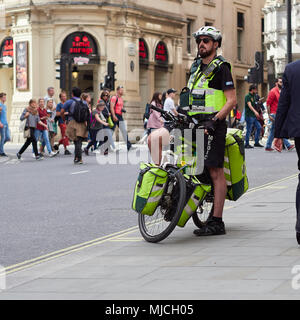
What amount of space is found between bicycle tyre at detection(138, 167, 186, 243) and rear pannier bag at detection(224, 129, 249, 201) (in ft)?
2.10

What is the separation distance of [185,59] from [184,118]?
3956 centimetres

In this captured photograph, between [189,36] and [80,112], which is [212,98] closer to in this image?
[80,112]

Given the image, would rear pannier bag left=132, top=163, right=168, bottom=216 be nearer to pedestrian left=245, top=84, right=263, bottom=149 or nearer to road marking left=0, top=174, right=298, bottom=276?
road marking left=0, top=174, right=298, bottom=276

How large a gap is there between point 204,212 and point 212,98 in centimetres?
114

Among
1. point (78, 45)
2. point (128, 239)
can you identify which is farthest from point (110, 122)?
point (128, 239)

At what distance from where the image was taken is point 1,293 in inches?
235

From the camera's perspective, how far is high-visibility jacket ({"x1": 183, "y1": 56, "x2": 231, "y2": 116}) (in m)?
8.45

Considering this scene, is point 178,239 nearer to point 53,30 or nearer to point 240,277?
point 240,277

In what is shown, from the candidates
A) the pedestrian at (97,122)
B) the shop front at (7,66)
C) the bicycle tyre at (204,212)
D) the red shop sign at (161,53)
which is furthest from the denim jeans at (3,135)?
the red shop sign at (161,53)

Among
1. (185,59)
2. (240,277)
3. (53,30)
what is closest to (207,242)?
(240,277)

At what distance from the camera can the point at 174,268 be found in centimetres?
669

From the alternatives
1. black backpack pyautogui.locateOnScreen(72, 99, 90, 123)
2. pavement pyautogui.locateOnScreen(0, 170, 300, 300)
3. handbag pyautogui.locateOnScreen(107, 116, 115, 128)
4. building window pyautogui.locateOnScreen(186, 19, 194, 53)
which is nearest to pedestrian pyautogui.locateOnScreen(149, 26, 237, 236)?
pavement pyautogui.locateOnScreen(0, 170, 300, 300)

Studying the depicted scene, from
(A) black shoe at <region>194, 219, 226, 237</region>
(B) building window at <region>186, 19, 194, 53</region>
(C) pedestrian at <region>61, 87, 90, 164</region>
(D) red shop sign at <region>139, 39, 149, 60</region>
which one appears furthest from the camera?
(B) building window at <region>186, 19, 194, 53</region>

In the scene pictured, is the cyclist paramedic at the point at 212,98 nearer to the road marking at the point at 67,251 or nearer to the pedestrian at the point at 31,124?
the road marking at the point at 67,251
